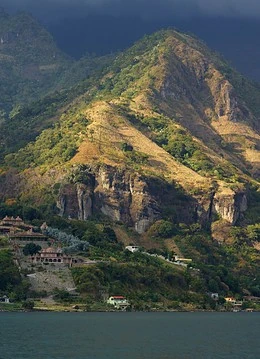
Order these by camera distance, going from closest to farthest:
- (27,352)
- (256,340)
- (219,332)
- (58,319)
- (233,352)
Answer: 1. (27,352)
2. (233,352)
3. (256,340)
4. (219,332)
5. (58,319)

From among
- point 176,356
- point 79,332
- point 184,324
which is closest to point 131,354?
point 176,356

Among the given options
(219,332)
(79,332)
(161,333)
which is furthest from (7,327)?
(219,332)

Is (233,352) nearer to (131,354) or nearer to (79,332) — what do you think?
(131,354)

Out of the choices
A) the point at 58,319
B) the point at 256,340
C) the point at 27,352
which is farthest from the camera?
the point at 58,319

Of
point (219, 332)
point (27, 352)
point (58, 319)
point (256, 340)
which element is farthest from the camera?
point (58, 319)

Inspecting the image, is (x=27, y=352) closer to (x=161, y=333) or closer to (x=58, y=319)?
(x=161, y=333)

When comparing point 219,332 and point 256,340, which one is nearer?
point 256,340
